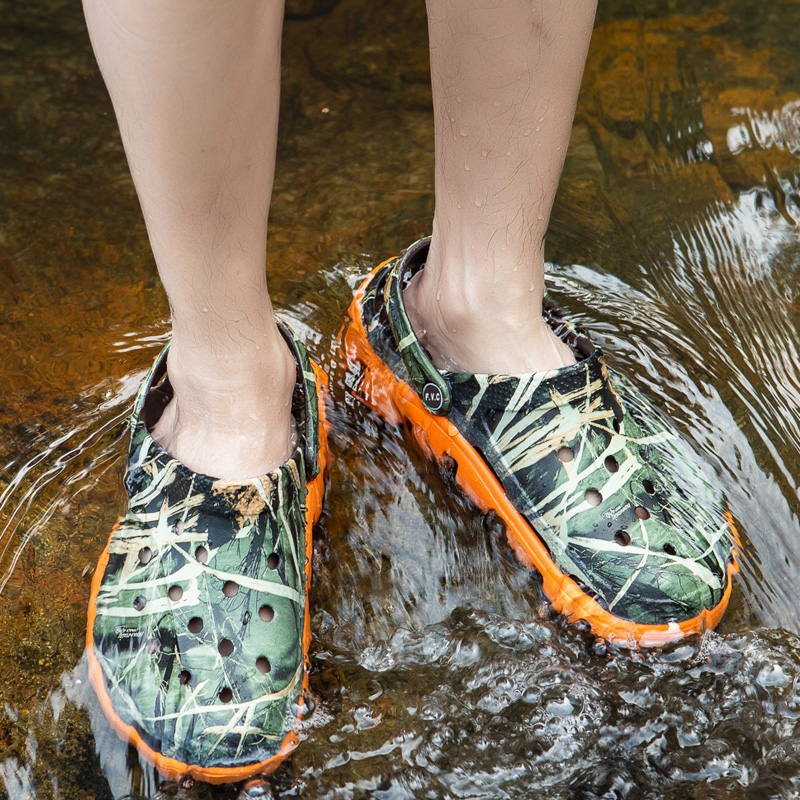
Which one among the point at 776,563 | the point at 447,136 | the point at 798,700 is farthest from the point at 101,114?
the point at 798,700

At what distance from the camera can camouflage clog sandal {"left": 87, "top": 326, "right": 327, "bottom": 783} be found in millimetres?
906

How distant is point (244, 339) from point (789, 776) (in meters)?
0.83

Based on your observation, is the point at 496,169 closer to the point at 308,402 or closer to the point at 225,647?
the point at 308,402

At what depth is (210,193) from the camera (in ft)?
2.86

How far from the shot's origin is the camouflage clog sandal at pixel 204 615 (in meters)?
0.91

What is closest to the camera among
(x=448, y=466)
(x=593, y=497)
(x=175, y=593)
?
(x=175, y=593)

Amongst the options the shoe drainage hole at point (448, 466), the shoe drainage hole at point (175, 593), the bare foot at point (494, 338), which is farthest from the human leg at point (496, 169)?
the shoe drainage hole at point (175, 593)

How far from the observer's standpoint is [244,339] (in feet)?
3.32

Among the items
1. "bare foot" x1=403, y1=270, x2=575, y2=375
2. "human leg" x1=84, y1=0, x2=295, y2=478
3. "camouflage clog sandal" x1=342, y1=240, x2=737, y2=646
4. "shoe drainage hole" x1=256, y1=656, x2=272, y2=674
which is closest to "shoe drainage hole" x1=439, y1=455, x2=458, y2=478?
"camouflage clog sandal" x1=342, y1=240, x2=737, y2=646

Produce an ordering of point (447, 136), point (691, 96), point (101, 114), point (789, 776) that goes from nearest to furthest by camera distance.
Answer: point (789, 776) → point (447, 136) → point (101, 114) → point (691, 96)

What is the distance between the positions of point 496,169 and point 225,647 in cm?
70

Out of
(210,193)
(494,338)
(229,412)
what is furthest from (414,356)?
(210,193)

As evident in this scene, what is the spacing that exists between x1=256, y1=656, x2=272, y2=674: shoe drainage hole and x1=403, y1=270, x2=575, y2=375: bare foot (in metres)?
0.49

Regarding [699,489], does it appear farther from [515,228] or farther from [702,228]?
[702,228]
